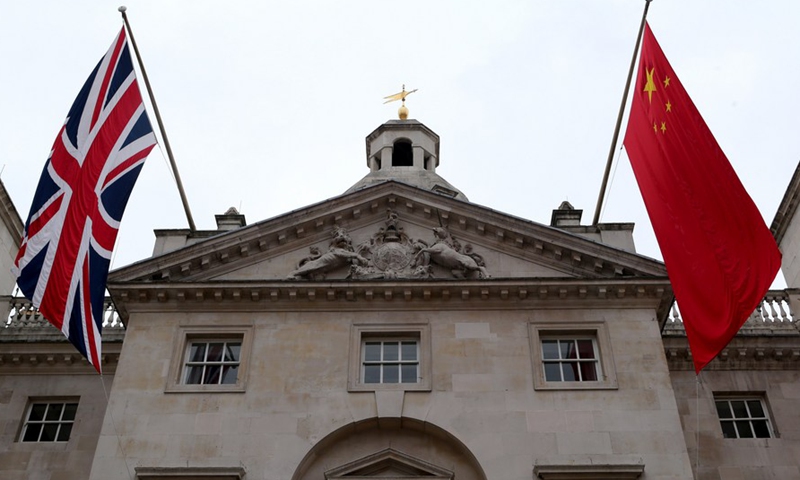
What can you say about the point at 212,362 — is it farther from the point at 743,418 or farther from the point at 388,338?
the point at 743,418

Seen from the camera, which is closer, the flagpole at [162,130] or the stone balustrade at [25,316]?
the flagpole at [162,130]

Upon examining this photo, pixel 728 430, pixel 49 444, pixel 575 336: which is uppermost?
pixel 575 336

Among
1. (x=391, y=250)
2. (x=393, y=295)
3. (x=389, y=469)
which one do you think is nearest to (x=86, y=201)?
(x=393, y=295)

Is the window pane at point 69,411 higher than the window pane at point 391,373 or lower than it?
higher

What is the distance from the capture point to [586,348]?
2195cm

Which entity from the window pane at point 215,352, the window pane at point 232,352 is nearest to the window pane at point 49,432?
the window pane at point 215,352

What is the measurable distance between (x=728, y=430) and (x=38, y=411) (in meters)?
18.0

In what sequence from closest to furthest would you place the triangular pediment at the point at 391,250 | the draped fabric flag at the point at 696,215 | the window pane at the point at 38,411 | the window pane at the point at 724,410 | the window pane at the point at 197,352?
the draped fabric flag at the point at 696,215 < the window pane at the point at 197,352 < the triangular pediment at the point at 391,250 < the window pane at the point at 724,410 < the window pane at the point at 38,411

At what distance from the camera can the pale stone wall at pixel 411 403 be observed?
19.8m

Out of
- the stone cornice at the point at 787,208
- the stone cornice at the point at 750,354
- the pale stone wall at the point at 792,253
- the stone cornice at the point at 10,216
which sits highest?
the stone cornice at the point at 10,216

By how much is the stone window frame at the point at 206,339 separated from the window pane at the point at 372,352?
2.75 meters

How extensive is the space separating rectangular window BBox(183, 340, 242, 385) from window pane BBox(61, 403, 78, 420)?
469 cm

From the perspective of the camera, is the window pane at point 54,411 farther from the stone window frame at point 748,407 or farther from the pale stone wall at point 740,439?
the stone window frame at point 748,407

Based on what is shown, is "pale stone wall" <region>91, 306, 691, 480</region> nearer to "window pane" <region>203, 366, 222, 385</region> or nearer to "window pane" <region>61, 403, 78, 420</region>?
"window pane" <region>203, 366, 222, 385</region>
